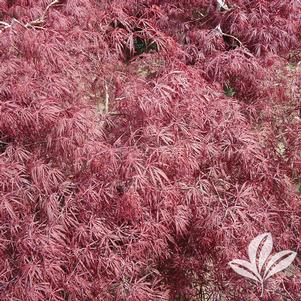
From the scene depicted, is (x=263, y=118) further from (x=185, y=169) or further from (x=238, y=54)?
(x=185, y=169)

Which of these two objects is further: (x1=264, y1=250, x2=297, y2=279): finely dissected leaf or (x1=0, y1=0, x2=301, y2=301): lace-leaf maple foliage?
(x1=264, y1=250, x2=297, y2=279): finely dissected leaf

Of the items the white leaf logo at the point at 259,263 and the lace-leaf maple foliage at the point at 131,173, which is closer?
the lace-leaf maple foliage at the point at 131,173

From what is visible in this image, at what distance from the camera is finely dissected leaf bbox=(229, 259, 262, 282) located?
246 cm

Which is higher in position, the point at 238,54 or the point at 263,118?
the point at 238,54

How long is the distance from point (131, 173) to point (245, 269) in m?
0.82

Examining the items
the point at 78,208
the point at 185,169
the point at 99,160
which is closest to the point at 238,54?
the point at 185,169

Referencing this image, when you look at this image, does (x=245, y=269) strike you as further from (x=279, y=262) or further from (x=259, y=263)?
(x=279, y=262)

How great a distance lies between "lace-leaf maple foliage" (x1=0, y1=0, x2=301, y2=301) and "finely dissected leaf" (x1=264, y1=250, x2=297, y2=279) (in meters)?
0.04

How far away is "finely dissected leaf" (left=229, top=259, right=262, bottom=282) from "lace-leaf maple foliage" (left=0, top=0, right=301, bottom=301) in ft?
0.13

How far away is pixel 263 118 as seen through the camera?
320 cm

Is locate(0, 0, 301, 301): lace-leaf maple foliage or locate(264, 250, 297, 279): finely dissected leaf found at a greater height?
locate(0, 0, 301, 301): lace-leaf maple foliage

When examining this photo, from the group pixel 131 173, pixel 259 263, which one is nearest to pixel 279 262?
pixel 259 263

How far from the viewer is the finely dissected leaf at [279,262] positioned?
99.1 inches

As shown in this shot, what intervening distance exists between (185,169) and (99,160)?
46cm
